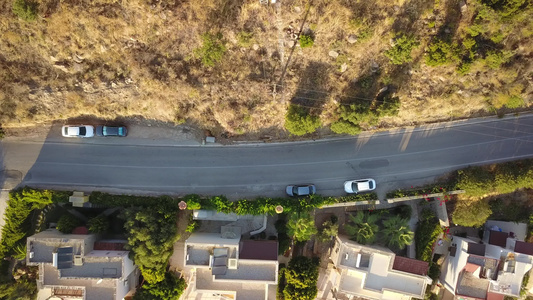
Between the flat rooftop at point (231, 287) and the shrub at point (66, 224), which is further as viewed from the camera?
the flat rooftop at point (231, 287)

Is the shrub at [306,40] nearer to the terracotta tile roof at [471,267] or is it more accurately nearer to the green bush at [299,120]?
the green bush at [299,120]

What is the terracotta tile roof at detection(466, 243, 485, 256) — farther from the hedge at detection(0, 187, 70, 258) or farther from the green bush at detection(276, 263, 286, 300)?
the hedge at detection(0, 187, 70, 258)

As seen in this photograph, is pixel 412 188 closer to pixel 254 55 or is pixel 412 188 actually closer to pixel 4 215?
Result: pixel 254 55

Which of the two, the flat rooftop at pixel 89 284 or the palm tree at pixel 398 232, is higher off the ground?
the palm tree at pixel 398 232

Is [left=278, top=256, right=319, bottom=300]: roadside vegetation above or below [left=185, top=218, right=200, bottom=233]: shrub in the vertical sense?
below

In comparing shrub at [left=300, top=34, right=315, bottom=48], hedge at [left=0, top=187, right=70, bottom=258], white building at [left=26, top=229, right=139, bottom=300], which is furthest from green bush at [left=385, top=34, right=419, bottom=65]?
hedge at [left=0, top=187, right=70, bottom=258]

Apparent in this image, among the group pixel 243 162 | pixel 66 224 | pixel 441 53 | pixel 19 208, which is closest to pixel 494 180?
pixel 441 53

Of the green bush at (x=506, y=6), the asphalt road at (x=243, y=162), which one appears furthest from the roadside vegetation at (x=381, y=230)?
the green bush at (x=506, y=6)

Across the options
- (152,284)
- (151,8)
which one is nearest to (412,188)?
(152,284)
